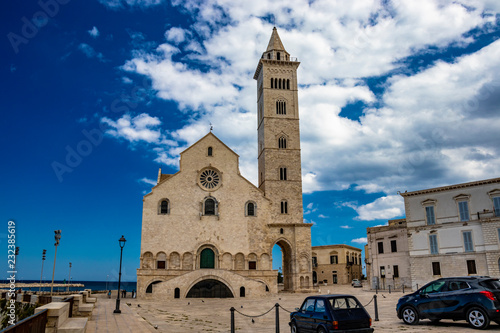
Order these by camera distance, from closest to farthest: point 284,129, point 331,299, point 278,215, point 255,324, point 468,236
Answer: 1. point 331,299
2. point 255,324
3. point 468,236
4. point 278,215
5. point 284,129

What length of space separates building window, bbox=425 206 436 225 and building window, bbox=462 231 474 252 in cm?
303

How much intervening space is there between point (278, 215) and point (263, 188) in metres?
3.95

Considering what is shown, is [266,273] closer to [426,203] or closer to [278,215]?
[278,215]

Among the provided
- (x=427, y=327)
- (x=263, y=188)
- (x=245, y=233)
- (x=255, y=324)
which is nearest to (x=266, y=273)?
(x=245, y=233)

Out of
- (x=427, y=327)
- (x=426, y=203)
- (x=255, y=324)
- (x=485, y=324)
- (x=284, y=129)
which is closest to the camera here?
(x=485, y=324)

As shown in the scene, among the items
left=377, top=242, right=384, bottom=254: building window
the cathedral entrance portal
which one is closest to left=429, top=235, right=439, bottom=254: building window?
left=377, top=242, right=384, bottom=254: building window

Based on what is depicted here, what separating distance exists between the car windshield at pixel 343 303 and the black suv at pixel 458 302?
4027mm

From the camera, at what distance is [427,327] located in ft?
45.1

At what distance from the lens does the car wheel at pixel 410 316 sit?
14.5m

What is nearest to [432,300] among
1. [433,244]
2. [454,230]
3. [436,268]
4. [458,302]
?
[458,302]

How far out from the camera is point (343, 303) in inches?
460

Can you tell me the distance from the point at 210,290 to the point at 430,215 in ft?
73.1

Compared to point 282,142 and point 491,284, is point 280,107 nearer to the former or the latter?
point 282,142

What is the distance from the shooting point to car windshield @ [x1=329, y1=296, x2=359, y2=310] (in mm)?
11562
